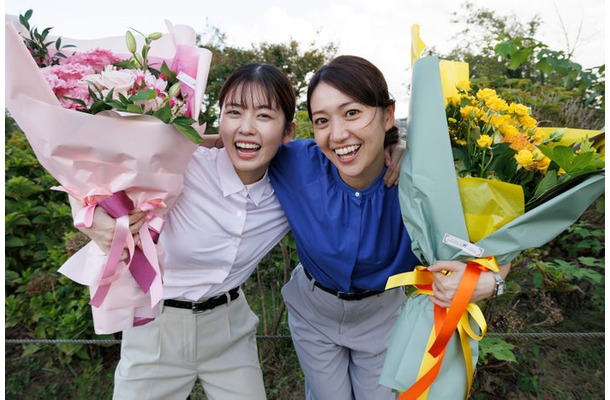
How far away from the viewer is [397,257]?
1895 millimetres

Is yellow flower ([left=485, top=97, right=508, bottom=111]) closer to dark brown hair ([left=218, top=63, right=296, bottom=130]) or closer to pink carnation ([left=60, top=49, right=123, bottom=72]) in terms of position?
dark brown hair ([left=218, top=63, right=296, bottom=130])

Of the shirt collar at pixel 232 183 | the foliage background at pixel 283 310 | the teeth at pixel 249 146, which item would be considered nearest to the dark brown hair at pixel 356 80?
the teeth at pixel 249 146

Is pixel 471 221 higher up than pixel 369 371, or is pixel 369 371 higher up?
pixel 471 221

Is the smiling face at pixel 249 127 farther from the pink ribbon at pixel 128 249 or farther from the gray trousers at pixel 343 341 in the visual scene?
the gray trousers at pixel 343 341

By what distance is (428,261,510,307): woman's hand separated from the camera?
1451mm

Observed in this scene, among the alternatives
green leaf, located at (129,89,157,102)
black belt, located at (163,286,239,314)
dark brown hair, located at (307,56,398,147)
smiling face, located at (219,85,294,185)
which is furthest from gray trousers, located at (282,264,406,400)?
green leaf, located at (129,89,157,102)

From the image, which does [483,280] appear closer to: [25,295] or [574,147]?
[574,147]

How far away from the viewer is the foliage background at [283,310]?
2.82 meters

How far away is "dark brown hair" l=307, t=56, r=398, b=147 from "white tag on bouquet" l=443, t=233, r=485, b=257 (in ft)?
2.00

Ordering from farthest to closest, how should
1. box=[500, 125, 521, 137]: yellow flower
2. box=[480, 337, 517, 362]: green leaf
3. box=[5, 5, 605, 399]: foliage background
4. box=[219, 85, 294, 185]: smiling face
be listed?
1. box=[5, 5, 605, 399]: foliage background
2. box=[480, 337, 517, 362]: green leaf
3. box=[219, 85, 294, 185]: smiling face
4. box=[500, 125, 521, 137]: yellow flower

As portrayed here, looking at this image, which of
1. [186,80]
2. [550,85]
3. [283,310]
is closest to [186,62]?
[186,80]

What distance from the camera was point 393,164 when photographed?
182 centimetres

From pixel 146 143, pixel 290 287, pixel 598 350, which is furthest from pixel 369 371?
pixel 598 350

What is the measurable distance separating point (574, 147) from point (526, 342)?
212 centimetres
